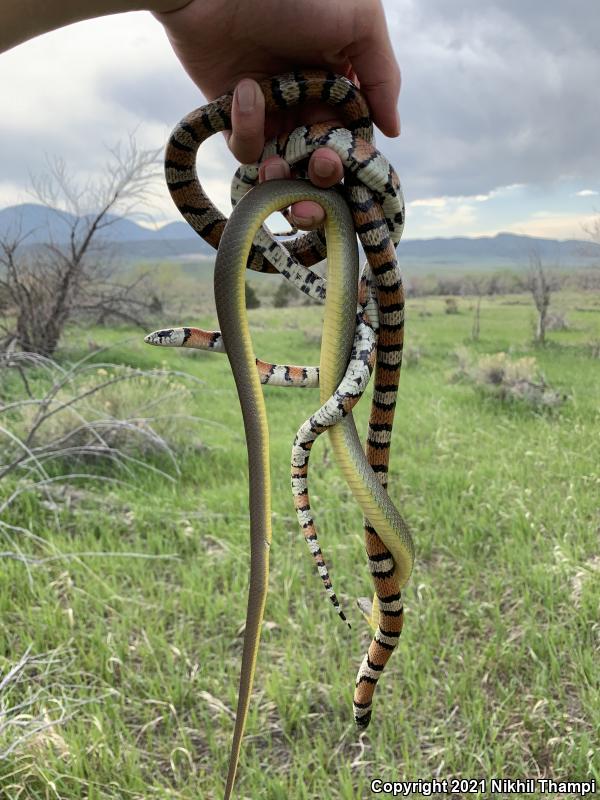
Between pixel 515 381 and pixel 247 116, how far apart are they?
792cm

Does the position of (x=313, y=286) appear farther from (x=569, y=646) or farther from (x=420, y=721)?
(x=569, y=646)

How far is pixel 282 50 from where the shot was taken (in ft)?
6.13

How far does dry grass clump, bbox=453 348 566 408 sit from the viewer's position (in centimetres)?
853

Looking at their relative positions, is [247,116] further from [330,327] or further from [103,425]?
[103,425]

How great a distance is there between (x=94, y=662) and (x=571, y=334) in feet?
41.0

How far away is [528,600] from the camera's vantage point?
14.5ft

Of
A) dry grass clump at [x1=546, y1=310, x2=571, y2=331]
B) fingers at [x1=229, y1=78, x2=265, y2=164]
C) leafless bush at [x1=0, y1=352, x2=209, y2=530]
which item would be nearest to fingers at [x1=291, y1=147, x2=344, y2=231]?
fingers at [x1=229, y1=78, x2=265, y2=164]

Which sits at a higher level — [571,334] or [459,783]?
[571,334]

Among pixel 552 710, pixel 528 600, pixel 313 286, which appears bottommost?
pixel 552 710

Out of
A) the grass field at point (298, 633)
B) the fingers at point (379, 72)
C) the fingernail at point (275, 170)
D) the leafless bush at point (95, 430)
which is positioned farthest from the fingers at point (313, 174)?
the leafless bush at point (95, 430)

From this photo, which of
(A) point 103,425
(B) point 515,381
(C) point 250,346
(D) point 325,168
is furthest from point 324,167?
(B) point 515,381

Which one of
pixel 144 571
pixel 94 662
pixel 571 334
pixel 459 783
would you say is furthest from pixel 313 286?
pixel 571 334

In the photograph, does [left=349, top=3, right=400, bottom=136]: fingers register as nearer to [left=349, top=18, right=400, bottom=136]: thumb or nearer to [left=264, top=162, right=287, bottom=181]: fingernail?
[left=349, top=18, right=400, bottom=136]: thumb

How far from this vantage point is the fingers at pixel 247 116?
1.60 m
